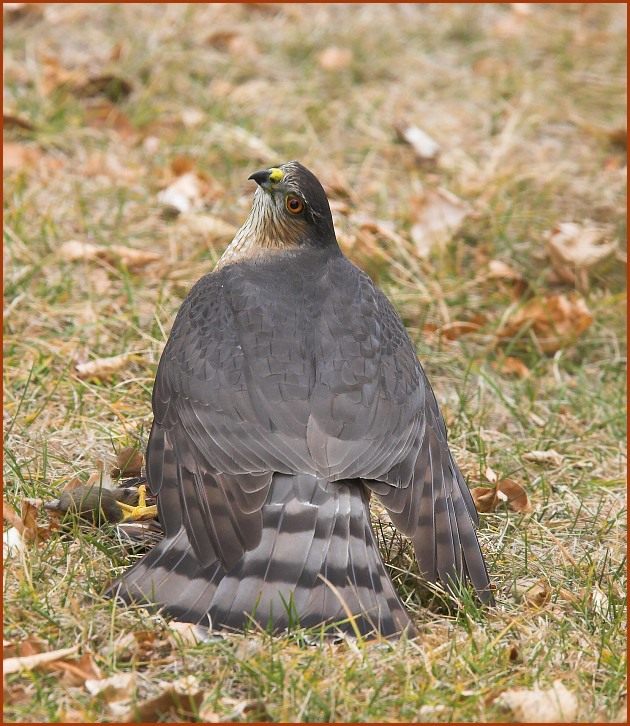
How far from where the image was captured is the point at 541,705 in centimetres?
340

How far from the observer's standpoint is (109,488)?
440cm

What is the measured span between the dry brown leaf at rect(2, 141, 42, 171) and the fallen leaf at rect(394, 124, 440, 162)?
7.38ft

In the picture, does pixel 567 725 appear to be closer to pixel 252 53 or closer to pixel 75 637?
pixel 75 637

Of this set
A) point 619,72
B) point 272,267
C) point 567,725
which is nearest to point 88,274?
point 272,267

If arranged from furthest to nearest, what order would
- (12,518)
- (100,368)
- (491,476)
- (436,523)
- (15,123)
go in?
(15,123)
(100,368)
(491,476)
(12,518)
(436,523)

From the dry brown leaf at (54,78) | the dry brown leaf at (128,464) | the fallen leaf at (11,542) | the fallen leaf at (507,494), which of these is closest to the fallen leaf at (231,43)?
the dry brown leaf at (54,78)

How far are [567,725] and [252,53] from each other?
20.5ft

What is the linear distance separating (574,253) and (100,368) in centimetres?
274

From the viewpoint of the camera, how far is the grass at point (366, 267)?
3561 mm

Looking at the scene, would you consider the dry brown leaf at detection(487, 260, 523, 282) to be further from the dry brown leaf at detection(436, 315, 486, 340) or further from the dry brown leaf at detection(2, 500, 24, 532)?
the dry brown leaf at detection(2, 500, 24, 532)

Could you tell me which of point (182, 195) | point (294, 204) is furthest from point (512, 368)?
point (182, 195)

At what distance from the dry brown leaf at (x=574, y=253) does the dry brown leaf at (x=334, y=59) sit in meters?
2.40

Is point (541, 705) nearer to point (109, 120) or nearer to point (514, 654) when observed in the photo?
point (514, 654)

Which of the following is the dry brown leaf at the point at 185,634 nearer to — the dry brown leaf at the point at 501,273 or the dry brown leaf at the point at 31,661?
the dry brown leaf at the point at 31,661
